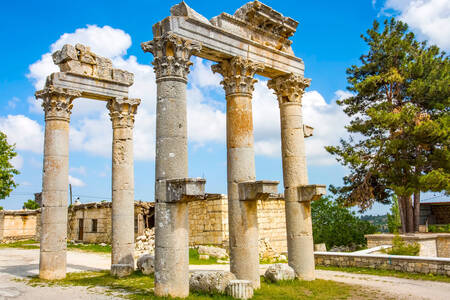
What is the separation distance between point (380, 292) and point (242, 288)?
3.94 meters

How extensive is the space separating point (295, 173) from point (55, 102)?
27.4 ft

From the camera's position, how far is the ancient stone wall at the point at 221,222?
21031mm

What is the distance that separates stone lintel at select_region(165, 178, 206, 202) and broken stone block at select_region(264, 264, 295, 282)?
3896mm

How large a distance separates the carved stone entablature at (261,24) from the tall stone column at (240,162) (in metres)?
1.07

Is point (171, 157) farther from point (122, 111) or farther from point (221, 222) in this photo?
point (221, 222)

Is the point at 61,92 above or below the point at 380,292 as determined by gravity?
above

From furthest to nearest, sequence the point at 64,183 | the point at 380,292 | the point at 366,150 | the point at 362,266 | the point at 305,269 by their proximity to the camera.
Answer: the point at 366,150 → the point at 362,266 → the point at 64,183 → the point at 305,269 → the point at 380,292

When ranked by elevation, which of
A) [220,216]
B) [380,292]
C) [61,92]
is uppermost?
[61,92]

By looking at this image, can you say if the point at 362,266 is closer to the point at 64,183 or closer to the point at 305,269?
the point at 305,269

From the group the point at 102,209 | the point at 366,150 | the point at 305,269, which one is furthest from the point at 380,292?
the point at 102,209

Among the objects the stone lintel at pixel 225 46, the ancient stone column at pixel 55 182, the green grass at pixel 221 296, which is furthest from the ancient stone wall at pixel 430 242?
the ancient stone column at pixel 55 182

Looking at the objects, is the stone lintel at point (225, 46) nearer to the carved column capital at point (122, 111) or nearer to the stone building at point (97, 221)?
the carved column capital at point (122, 111)

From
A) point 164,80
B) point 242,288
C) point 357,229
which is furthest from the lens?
point 357,229

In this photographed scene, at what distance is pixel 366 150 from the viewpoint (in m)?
23.8
